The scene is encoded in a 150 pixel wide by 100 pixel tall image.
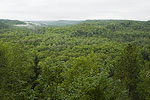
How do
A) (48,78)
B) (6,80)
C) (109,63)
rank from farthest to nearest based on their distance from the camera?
(109,63) < (6,80) < (48,78)

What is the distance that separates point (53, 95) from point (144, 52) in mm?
82461

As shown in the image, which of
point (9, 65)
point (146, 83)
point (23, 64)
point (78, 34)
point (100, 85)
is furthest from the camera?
point (78, 34)

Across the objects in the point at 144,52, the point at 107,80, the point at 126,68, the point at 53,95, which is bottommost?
the point at 144,52

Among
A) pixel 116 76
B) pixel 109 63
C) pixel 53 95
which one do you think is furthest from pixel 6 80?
pixel 109 63

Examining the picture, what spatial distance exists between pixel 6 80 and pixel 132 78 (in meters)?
19.2

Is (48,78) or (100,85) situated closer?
(100,85)

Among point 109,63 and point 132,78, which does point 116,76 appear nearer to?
point 132,78

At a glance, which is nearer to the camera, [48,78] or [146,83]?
[48,78]

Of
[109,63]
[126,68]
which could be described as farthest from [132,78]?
[109,63]

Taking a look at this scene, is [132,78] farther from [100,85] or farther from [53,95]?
[53,95]

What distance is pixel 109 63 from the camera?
54.7 meters

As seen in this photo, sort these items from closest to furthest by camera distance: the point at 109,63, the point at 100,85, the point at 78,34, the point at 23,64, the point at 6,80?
the point at 100,85 → the point at 6,80 → the point at 23,64 → the point at 109,63 → the point at 78,34

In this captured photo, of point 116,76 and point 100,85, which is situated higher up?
point 100,85

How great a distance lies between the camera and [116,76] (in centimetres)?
2700
